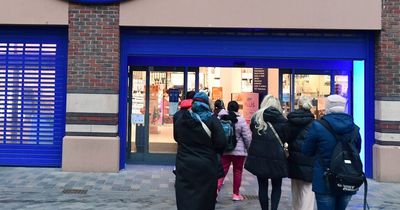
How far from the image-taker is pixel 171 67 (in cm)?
1088

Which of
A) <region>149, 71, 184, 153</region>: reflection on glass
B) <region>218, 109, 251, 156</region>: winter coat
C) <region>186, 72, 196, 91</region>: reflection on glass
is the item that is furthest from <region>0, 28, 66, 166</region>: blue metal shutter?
<region>218, 109, 251, 156</region>: winter coat

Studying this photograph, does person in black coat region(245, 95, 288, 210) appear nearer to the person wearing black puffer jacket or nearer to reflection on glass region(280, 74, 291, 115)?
the person wearing black puffer jacket

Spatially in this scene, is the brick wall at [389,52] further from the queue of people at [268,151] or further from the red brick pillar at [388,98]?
the queue of people at [268,151]

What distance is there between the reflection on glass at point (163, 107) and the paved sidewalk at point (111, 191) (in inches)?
41.7

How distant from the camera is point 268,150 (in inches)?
230

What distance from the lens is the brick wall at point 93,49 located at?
9.62m

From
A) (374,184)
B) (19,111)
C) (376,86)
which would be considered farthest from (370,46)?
(19,111)

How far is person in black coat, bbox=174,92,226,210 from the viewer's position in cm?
464

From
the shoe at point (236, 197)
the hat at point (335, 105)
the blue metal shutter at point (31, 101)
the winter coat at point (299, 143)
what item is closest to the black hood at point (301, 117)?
the winter coat at point (299, 143)

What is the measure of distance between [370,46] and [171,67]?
15.1ft

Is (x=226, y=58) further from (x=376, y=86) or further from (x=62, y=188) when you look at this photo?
(x=62, y=188)

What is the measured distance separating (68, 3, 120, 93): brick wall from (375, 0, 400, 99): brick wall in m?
5.67

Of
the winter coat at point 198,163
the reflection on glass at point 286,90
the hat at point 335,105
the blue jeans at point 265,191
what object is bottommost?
the blue jeans at point 265,191

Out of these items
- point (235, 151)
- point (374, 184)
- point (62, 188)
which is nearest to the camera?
point (235, 151)
